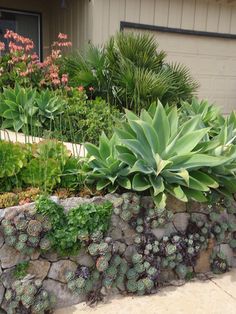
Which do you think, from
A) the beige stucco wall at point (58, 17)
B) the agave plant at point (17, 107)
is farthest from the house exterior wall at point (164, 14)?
the agave plant at point (17, 107)

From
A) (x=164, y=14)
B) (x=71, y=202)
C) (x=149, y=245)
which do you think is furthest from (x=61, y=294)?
(x=164, y=14)

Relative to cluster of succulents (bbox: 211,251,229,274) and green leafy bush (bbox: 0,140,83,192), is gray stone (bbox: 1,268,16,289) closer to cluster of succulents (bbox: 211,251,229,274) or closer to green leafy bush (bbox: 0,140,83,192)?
green leafy bush (bbox: 0,140,83,192)

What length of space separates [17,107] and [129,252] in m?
2.42

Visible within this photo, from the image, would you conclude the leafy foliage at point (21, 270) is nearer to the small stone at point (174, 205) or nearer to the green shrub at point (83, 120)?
the small stone at point (174, 205)

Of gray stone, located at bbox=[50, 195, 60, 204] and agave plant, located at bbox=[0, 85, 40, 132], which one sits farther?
agave plant, located at bbox=[0, 85, 40, 132]

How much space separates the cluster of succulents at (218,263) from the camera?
3.44m

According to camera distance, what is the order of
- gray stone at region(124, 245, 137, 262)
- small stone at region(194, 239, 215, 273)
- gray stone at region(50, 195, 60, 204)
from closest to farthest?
1. gray stone at region(50, 195, 60, 204)
2. gray stone at region(124, 245, 137, 262)
3. small stone at region(194, 239, 215, 273)

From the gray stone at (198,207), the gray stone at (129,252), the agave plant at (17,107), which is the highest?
the agave plant at (17,107)

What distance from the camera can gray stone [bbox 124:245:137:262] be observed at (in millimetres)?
3125

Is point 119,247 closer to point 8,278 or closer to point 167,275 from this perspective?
point 167,275

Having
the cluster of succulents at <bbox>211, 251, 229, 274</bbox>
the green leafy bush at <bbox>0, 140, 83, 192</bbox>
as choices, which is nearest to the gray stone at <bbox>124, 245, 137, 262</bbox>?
the green leafy bush at <bbox>0, 140, 83, 192</bbox>

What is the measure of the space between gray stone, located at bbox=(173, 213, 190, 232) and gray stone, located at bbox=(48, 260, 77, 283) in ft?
3.38

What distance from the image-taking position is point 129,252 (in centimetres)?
314

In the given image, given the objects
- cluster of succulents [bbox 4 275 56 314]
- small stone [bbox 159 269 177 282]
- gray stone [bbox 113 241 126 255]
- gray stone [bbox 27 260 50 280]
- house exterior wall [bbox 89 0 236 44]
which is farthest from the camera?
house exterior wall [bbox 89 0 236 44]
